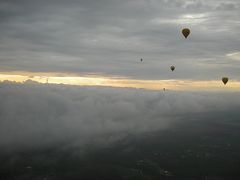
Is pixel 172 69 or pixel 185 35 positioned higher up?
pixel 185 35

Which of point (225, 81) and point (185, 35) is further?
point (225, 81)

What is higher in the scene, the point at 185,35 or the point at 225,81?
the point at 185,35

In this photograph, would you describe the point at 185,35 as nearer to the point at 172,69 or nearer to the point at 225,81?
the point at 172,69

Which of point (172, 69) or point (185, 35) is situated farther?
point (172, 69)

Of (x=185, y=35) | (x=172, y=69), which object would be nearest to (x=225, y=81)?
(x=172, y=69)
